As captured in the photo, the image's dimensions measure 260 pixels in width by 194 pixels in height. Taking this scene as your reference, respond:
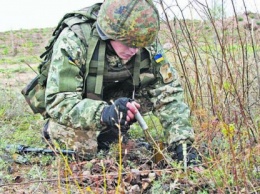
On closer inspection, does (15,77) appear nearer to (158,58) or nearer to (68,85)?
(158,58)

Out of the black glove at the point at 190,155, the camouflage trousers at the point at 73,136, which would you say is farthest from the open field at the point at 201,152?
the camouflage trousers at the point at 73,136

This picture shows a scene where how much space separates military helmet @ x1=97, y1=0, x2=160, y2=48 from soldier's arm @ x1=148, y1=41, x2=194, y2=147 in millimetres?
483

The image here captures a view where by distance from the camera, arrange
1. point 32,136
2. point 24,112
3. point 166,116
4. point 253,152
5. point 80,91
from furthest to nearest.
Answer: point 24,112 → point 32,136 → point 166,116 → point 80,91 → point 253,152

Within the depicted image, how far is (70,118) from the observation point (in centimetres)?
325

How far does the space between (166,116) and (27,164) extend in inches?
36.5

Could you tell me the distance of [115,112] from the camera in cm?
292

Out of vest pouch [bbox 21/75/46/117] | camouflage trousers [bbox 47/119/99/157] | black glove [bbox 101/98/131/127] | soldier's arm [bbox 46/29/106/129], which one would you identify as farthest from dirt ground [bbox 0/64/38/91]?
black glove [bbox 101/98/131/127]

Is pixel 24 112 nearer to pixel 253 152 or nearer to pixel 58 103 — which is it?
pixel 58 103

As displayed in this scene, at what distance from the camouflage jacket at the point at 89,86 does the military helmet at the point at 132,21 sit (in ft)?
0.87

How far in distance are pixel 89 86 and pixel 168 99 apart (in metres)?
0.55

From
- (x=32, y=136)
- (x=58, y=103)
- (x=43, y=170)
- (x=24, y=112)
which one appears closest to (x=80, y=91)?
(x=58, y=103)

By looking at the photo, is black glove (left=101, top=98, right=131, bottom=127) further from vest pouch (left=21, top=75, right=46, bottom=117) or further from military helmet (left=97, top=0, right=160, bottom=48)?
vest pouch (left=21, top=75, right=46, bottom=117)

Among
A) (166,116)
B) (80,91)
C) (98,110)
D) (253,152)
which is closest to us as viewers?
(253,152)

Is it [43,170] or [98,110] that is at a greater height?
[98,110]
